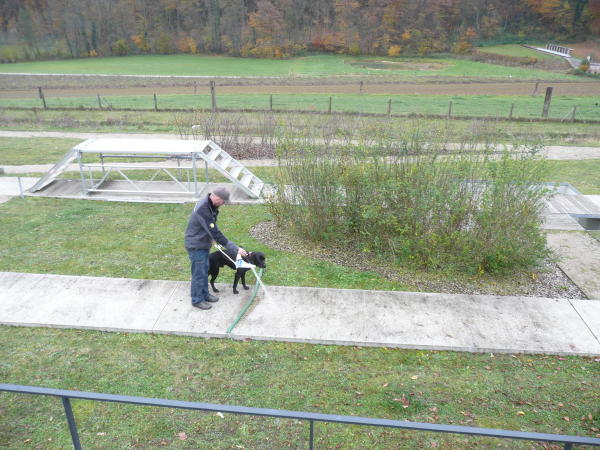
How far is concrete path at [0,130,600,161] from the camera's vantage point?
16.3 metres

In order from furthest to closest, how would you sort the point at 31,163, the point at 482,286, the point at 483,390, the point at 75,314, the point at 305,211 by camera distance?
the point at 31,163 < the point at 305,211 < the point at 482,286 < the point at 75,314 < the point at 483,390

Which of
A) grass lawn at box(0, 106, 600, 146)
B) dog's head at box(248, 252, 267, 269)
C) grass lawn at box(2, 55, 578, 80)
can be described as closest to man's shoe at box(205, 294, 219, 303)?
dog's head at box(248, 252, 267, 269)

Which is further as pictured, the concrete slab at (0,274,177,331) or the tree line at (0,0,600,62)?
the tree line at (0,0,600,62)

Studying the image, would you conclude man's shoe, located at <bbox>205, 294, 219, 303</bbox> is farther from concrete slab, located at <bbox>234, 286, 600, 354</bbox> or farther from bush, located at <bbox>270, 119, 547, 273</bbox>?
bush, located at <bbox>270, 119, 547, 273</bbox>

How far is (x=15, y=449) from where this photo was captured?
445 centimetres

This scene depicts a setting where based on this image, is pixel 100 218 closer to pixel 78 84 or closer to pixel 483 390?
pixel 483 390

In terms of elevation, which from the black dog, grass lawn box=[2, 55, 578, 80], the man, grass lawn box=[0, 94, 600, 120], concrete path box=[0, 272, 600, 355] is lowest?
grass lawn box=[2, 55, 578, 80]

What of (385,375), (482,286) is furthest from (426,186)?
(385,375)

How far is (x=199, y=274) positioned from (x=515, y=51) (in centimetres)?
6574

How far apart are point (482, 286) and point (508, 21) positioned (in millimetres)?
75331

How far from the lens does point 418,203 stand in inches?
310

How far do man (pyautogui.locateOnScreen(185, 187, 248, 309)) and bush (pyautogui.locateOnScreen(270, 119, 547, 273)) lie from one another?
102 inches

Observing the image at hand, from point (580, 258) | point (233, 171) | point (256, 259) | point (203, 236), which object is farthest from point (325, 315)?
point (233, 171)

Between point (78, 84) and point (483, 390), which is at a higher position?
point (483, 390)
